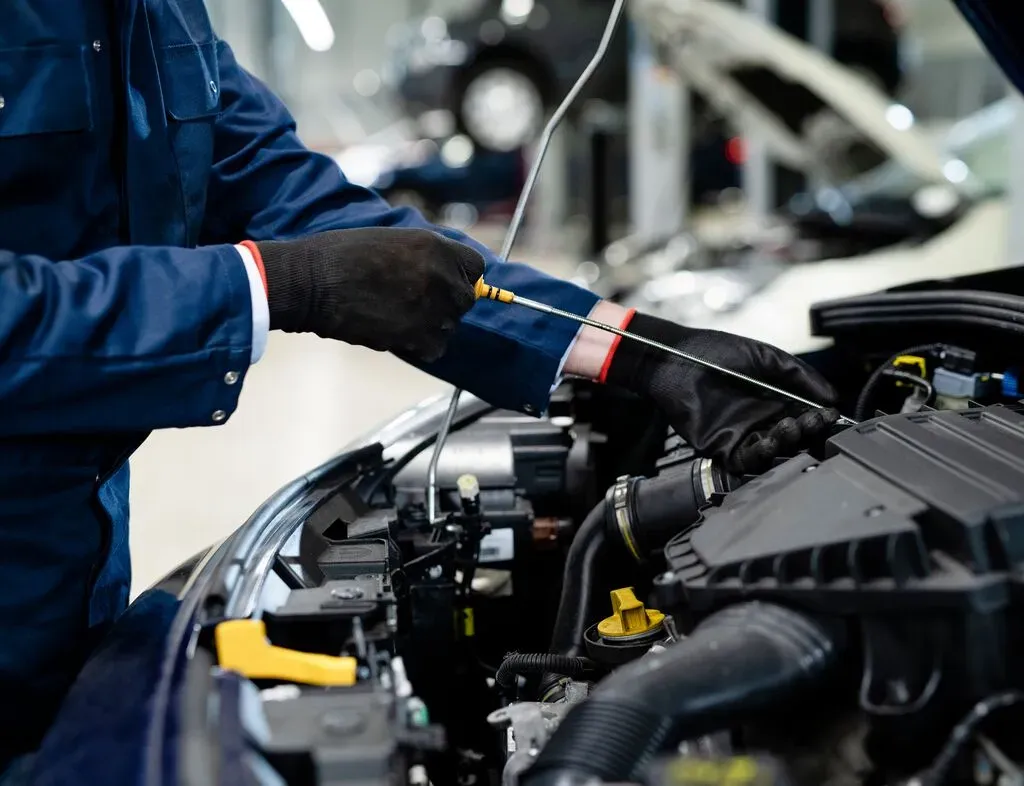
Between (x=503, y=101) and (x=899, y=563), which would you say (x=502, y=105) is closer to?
(x=503, y=101)

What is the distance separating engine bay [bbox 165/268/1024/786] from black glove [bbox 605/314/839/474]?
0.06 m

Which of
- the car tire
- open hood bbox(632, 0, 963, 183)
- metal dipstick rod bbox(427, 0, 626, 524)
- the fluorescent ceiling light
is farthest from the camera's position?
the fluorescent ceiling light

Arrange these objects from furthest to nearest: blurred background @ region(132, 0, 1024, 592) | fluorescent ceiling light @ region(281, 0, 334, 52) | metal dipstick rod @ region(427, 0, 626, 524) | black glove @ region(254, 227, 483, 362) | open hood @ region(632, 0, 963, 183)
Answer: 1. fluorescent ceiling light @ region(281, 0, 334, 52)
2. open hood @ region(632, 0, 963, 183)
3. blurred background @ region(132, 0, 1024, 592)
4. metal dipstick rod @ region(427, 0, 626, 524)
5. black glove @ region(254, 227, 483, 362)

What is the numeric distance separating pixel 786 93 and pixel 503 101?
284 cm

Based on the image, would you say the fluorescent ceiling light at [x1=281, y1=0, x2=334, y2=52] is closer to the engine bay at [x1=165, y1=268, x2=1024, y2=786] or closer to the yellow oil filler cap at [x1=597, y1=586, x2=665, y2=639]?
the engine bay at [x1=165, y1=268, x2=1024, y2=786]

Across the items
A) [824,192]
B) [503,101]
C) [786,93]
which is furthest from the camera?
[503,101]

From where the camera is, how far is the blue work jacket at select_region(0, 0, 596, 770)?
104cm

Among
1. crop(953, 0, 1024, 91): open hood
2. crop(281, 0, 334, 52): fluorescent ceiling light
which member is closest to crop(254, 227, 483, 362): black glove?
crop(953, 0, 1024, 91): open hood

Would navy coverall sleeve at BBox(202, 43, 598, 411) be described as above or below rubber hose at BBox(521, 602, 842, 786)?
above

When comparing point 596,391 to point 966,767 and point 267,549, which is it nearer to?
point 267,549

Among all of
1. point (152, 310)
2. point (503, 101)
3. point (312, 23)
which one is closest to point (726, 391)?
point (152, 310)

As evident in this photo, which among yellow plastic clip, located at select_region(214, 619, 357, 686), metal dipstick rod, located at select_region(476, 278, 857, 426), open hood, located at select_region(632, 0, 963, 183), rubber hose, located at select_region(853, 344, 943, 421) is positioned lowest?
yellow plastic clip, located at select_region(214, 619, 357, 686)

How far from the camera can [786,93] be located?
545cm

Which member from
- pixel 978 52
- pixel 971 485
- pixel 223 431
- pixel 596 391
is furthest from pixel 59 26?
pixel 978 52
